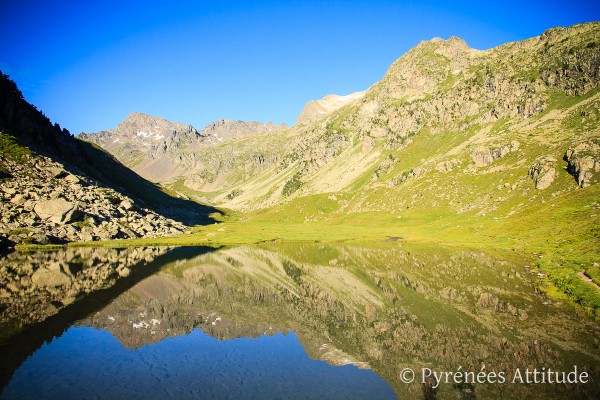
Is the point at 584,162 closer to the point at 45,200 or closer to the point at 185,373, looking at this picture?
the point at 185,373

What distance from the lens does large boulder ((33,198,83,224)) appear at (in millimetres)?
109750

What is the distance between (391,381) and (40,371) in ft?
82.9

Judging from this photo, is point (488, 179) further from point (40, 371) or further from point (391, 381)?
point (40, 371)

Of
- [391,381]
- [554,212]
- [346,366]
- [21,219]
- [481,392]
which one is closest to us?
[481,392]

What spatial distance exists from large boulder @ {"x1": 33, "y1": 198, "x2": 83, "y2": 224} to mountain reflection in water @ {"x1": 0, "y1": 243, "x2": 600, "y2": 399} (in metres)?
73.9

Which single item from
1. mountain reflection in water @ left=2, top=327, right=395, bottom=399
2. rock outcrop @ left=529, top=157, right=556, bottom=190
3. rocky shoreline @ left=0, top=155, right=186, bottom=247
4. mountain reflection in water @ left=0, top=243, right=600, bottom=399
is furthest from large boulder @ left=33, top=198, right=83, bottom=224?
rock outcrop @ left=529, top=157, right=556, bottom=190

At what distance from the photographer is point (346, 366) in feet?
91.0

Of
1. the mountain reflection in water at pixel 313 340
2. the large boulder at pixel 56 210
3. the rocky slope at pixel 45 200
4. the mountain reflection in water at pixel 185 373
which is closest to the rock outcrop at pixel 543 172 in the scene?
the mountain reflection in water at pixel 313 340


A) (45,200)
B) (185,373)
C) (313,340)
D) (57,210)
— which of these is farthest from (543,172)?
(45,200)

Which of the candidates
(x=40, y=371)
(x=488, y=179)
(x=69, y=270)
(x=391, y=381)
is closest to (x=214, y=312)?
(x=40, y=371)

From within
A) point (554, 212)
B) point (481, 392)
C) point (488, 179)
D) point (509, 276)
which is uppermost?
point (488, 179)

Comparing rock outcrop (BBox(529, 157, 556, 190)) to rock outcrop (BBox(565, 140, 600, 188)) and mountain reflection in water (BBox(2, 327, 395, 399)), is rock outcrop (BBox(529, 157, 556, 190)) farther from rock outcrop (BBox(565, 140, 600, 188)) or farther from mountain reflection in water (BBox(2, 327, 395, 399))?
mountain reflection in water (BBox(2, 327, 395, 399))

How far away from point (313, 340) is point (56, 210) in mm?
109819

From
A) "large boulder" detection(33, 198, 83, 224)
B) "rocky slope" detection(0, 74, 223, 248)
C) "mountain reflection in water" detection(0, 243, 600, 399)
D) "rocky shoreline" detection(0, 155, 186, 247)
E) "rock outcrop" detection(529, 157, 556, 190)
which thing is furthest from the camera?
"rock outcrop" detection(529, 157, 556, 190)
